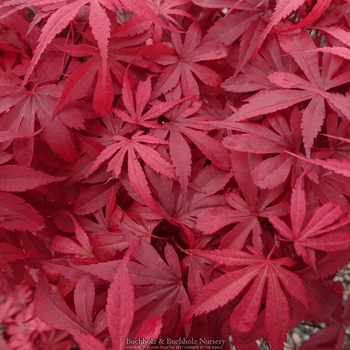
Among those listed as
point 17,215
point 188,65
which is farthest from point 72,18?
point 17,215

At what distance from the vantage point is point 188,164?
0.69m

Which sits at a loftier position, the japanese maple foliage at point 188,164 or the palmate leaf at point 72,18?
the palmate leaf at point 72,18

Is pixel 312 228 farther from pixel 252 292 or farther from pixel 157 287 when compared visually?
pixel 157 287

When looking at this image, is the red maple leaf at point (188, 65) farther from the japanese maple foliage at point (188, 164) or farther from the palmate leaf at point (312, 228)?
the palmate leaf at point (312, 228)

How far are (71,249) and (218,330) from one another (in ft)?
1.17

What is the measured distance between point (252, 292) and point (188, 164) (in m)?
0.26

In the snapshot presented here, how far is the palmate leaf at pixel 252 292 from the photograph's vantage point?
0.61 meters

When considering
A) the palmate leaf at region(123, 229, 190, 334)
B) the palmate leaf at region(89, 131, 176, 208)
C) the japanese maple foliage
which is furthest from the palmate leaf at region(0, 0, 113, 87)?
the palmate leaf at region(123, 229, 190, 334)

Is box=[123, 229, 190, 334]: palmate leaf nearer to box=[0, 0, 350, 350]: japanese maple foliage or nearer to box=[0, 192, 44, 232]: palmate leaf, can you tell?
box=[0, 0, 350, 350]: japanese maple foliage

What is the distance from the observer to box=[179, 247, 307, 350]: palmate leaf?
0.61 metres

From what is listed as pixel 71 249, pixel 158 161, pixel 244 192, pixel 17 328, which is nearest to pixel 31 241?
pixel 71 249

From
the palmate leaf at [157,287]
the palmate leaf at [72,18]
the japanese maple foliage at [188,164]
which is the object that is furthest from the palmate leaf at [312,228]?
the palmate leaf at [72,18]

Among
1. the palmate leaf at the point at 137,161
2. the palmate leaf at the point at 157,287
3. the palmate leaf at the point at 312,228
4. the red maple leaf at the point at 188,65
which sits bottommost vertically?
the palmate leaf at the point at 157,287

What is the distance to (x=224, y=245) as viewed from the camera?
2.21ft
